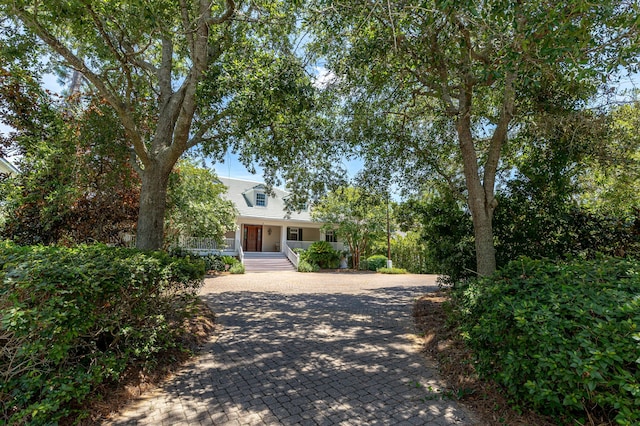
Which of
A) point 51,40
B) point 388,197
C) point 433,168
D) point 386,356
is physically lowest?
point 386,356

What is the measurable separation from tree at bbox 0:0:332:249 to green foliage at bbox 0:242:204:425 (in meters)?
3.14

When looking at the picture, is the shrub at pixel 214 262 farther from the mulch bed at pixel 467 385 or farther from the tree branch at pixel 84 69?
the mulch bed at pixel 467 385

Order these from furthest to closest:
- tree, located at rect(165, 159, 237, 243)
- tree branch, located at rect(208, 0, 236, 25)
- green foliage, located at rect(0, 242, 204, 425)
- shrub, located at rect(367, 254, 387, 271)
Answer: shrub, located at rect(367, 254, 387, 271), tree, located at rect(165, 159, 237, 243), tree branch, located at rect(208, 0, 236, 25), green foliage, located at rect(0, 242, 204, 425)

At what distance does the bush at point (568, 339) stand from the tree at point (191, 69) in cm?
482

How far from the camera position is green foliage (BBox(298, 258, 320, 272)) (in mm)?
19047

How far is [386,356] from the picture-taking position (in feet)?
16.0

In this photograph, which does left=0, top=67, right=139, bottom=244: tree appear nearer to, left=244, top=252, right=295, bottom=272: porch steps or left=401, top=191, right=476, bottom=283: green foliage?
left=401, top=191, right=476, bottom=283: green foliage

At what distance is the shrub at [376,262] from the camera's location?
67.9ft

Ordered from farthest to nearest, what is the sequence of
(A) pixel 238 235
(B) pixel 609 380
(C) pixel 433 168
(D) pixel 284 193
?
(D) pixel 284 193, (A) pixel 238 235, (C) pixel 433 168, (B) pixel 609 380

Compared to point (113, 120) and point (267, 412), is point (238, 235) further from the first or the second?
point (267, 412)

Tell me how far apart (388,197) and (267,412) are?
25.7 ft

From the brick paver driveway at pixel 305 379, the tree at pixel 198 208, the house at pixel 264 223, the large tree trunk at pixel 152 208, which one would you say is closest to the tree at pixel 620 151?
the brick paver driveway at pixel 305 379

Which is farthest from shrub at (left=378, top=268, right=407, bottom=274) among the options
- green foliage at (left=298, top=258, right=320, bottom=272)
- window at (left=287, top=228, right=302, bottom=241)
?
window at (left=287, top=228, right=302, bottom=241)

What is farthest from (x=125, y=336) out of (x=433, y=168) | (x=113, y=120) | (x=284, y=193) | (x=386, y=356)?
(x=284, y=193)
